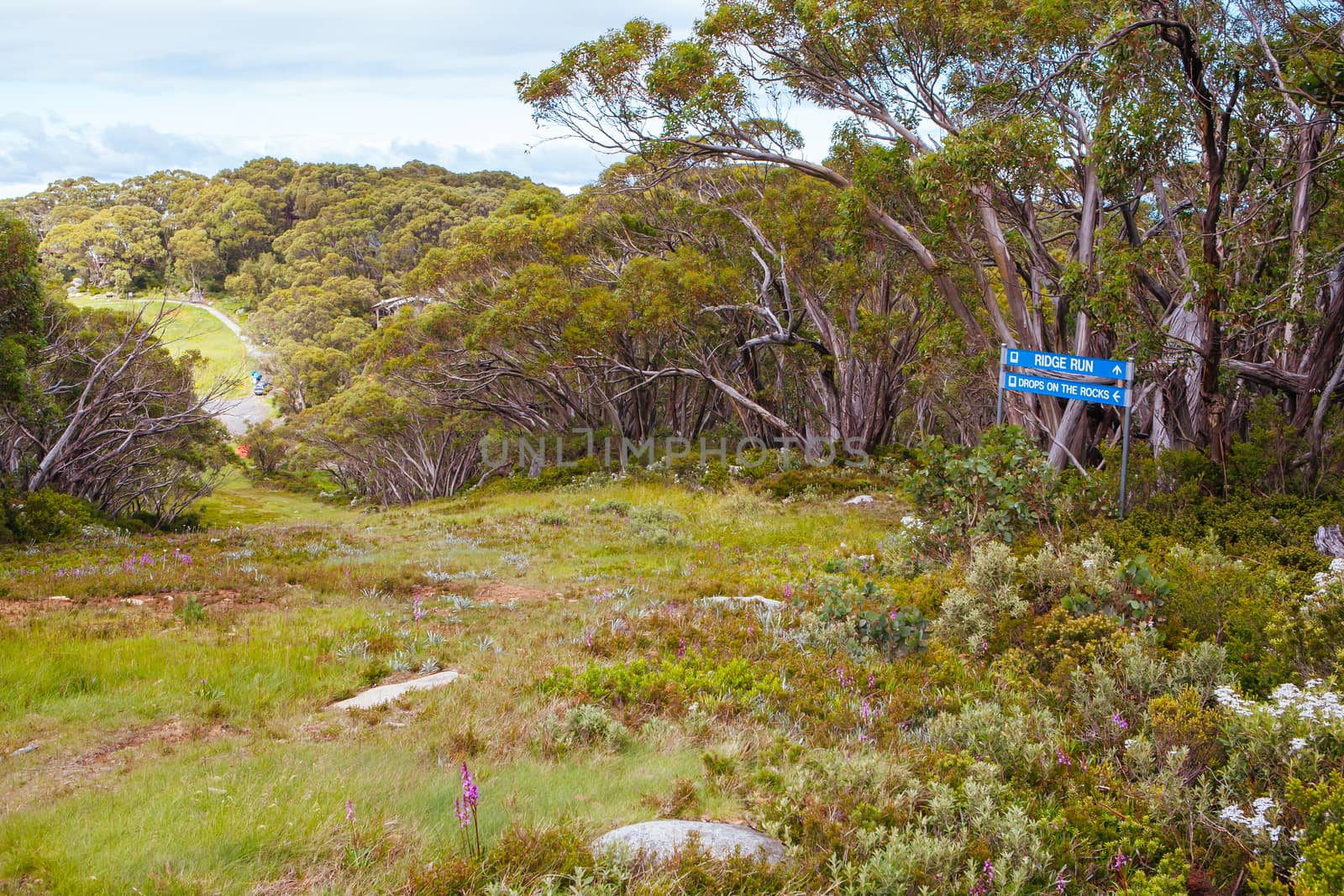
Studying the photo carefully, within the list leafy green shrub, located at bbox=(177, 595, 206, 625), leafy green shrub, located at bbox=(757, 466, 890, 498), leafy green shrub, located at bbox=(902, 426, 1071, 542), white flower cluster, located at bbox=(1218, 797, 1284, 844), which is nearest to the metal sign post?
leafy green shrub, located at bbox=(902, 426, 1071, 542)

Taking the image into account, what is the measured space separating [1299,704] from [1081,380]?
751cm

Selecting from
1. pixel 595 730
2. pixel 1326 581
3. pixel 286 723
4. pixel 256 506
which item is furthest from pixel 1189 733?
pixel 256 506

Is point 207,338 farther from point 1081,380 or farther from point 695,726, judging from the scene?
point 695,726

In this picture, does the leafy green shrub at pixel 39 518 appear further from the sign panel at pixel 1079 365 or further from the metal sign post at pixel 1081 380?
the sign panel at pixel 1079 365

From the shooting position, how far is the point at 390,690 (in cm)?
571

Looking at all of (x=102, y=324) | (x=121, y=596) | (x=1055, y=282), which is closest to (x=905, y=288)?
(x=1055, y=282)

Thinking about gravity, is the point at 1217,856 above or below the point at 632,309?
below

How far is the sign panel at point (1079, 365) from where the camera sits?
10.5 meters

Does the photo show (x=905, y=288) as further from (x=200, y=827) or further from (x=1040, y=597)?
(x=200, y=827)

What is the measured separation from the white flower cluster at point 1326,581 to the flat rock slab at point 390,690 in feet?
19.6

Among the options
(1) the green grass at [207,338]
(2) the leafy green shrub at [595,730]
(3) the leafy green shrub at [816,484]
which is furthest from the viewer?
(1) the green grass at [207,338]

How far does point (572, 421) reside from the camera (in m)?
31.2

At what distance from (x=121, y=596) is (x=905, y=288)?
1846cm

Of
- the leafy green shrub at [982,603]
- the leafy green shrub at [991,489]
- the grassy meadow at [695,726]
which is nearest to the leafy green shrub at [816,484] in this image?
the leafy green shrub at [991,489]
